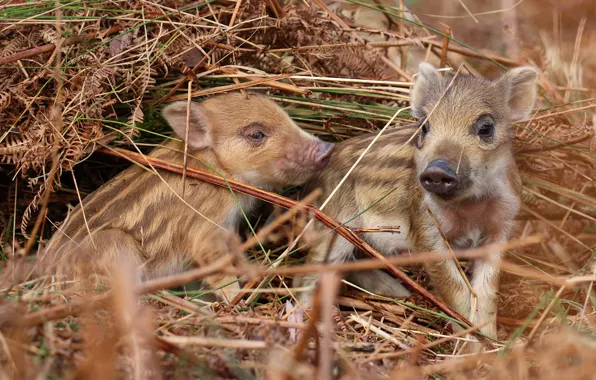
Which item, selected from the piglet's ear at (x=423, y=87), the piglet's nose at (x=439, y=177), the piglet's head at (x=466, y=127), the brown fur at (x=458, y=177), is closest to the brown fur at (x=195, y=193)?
the brown fur at (x=458, y=177)

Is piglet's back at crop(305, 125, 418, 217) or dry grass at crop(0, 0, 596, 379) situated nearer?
dry grass at crop(0, 0, 596, 379)

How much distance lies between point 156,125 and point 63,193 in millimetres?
750

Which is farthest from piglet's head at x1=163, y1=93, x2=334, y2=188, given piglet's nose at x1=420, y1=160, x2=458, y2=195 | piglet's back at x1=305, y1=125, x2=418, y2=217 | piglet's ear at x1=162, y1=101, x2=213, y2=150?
piglet's nose at x1=420, y1=160, x2=458, y2=195

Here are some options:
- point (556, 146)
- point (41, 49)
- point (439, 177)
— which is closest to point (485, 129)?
point (439, 177)

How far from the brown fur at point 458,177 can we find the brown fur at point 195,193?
357 mm

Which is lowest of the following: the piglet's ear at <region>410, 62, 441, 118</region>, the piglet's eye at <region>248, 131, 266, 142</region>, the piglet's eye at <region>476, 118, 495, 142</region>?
the piglet's eye at <region>248, 131, 266, 142</region>

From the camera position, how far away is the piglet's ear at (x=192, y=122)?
13.6 feet

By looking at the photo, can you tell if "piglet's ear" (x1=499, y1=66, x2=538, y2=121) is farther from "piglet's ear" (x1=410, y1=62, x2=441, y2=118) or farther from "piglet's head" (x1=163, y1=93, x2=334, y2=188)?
"piglet's head" (x1=163, y1=93, x2=334, y2=188)

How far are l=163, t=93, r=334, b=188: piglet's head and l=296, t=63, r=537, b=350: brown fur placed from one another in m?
0.26

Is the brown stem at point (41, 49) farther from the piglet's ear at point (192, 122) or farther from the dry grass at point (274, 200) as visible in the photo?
the piglet's ear at point (192, 122)

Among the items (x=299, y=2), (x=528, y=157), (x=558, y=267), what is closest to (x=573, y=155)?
(x=528, y=157)

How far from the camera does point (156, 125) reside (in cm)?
454

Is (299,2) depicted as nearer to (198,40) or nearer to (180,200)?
(198,40)

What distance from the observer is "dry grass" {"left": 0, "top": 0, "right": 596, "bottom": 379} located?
2.61m
